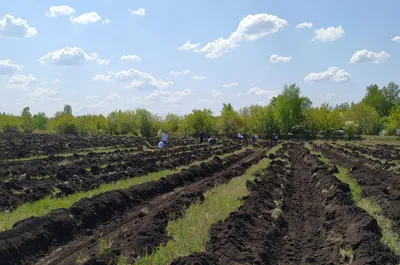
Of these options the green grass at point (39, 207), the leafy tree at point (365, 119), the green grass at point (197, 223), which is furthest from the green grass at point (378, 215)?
the leafy tree at point (365, 119)

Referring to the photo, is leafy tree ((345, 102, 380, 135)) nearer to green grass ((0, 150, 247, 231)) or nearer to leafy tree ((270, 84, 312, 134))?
leafy tree ((270, 84, 312, 134))

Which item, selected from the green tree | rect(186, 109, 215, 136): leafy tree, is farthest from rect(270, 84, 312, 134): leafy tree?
the green tree

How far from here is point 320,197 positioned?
15.7 m

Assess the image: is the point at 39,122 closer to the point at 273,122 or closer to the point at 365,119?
the point at 273,122

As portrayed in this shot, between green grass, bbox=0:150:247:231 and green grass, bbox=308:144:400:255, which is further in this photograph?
green grass, bbox=0:150:247:231

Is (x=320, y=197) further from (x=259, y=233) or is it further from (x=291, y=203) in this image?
(x=259, y=233)

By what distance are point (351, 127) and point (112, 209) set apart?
6251 centimetres

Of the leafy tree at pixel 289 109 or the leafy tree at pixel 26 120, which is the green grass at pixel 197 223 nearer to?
the leafy tree at pixel 289 109

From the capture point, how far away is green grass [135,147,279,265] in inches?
342

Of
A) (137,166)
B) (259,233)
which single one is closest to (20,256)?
(259,233)

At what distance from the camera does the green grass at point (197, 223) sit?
870 centimetres

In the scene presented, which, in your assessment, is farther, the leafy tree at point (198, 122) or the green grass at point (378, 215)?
the leafy tree at point (198, 122)

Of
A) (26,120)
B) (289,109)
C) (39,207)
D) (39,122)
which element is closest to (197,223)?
(39,207)

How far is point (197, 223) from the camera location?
454 inches
